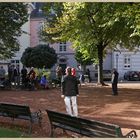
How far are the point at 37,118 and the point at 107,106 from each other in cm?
706

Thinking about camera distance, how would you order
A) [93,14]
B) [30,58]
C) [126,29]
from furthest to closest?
[30,58]
[93,14]
[126,29]

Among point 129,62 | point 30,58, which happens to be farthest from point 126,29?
point 129,62

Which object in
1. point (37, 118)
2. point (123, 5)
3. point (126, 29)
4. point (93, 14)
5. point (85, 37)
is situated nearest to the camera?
point (37, 118)

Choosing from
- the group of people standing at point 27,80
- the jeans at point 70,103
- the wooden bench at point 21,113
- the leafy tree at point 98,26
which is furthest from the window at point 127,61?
the wooden bench at point 21,113

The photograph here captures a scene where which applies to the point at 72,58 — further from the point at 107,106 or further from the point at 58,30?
the point at 107,106

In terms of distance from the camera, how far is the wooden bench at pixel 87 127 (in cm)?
1076

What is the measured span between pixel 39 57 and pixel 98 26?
1949cm

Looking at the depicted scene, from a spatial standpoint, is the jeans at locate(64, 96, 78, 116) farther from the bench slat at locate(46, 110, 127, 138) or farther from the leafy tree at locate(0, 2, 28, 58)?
the leafy tree at locate(0, 2, 28, 58)

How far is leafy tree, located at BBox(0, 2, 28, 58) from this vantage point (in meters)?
36.5

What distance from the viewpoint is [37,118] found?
15359mm

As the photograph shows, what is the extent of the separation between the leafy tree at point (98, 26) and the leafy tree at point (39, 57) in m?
8.44

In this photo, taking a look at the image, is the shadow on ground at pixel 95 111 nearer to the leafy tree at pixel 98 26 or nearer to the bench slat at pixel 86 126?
the bench slat at pixel 86 126

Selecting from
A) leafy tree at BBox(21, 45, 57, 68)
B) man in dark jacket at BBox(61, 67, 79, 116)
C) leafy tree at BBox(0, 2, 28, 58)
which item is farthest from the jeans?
leafy tree at BBox(21, 45, 57, 68)

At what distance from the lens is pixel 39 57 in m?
54.5
